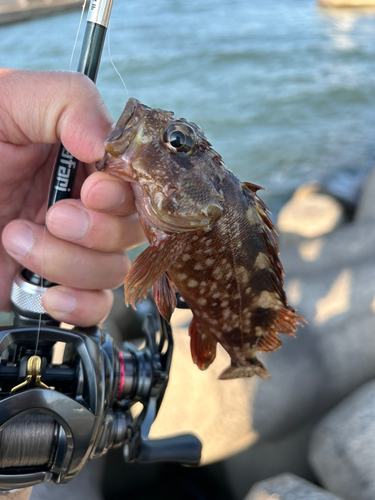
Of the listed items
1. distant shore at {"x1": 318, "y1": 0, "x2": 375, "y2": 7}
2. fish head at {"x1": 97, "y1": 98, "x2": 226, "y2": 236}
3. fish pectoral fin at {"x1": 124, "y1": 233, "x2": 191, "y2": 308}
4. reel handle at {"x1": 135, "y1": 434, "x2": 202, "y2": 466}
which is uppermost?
distant shore at {"x1": 318, "y1": 0, "x2": 375, "y2": 7}

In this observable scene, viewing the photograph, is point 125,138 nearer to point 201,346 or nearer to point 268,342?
point 201,346

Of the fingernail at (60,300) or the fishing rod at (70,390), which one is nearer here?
the fishing rod at (70,390)

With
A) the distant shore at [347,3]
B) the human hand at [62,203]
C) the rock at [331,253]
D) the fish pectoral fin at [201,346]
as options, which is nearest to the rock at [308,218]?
the rock at [331,253]

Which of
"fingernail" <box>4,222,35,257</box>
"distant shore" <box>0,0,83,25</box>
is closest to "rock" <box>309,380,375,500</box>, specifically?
"fingernail" <box>4,222,35,257</box>

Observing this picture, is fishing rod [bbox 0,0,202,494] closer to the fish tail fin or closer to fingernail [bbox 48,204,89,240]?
fingernail [bbox 48,204,89,240]

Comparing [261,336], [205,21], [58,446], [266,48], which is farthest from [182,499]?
[205,21]

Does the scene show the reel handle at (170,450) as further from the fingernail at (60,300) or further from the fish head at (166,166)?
the fish head at (166,166)

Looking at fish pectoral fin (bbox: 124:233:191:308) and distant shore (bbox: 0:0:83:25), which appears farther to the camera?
distant shore (bbox: 0:0:83:25)
